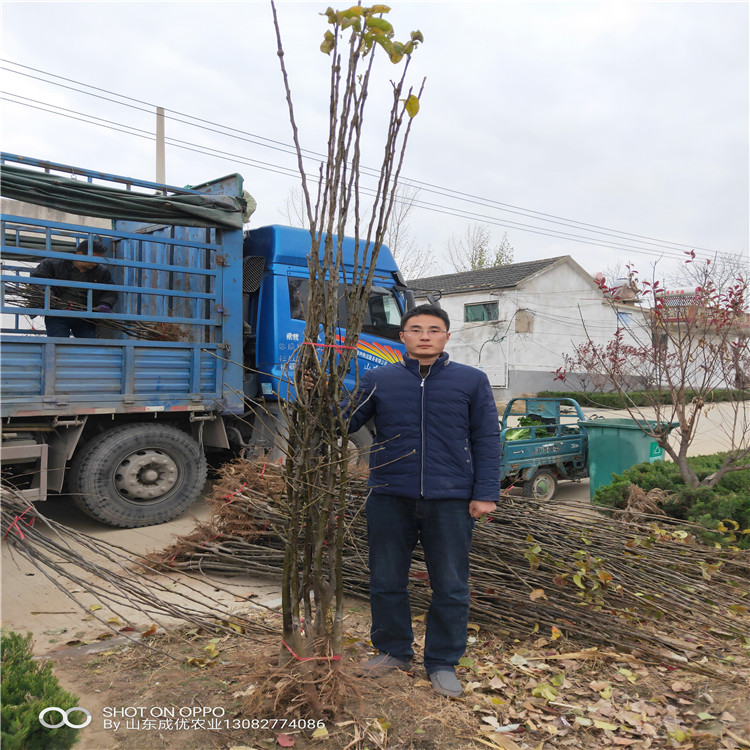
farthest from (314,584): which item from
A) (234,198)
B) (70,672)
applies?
(234,198)

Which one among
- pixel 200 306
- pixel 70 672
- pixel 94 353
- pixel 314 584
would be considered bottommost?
pixel 70 672

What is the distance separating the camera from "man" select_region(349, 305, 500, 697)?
9.27ft

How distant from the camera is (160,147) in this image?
15.2 meters

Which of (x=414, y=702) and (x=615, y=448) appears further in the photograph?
(x=615, y=448)

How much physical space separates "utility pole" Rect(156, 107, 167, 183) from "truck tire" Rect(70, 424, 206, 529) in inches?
431

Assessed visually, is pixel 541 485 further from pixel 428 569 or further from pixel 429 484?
pixel 429 484

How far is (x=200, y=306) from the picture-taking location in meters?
6.39

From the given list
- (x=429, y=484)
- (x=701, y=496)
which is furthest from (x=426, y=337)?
(x=701, y=496)

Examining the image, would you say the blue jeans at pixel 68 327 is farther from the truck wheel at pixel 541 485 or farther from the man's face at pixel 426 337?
the truck wheel at pixel 541 485

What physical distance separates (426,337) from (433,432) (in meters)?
0.45

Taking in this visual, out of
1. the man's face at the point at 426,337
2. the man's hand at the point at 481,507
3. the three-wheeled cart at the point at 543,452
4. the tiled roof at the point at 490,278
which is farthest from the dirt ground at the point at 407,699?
the tiled roof at the point at 490,278

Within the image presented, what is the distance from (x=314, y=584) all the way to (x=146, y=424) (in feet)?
13.3

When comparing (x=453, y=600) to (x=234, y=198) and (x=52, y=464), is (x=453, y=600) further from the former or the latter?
(x=234, y=198)

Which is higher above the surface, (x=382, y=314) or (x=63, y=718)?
(x=382, y=314)
